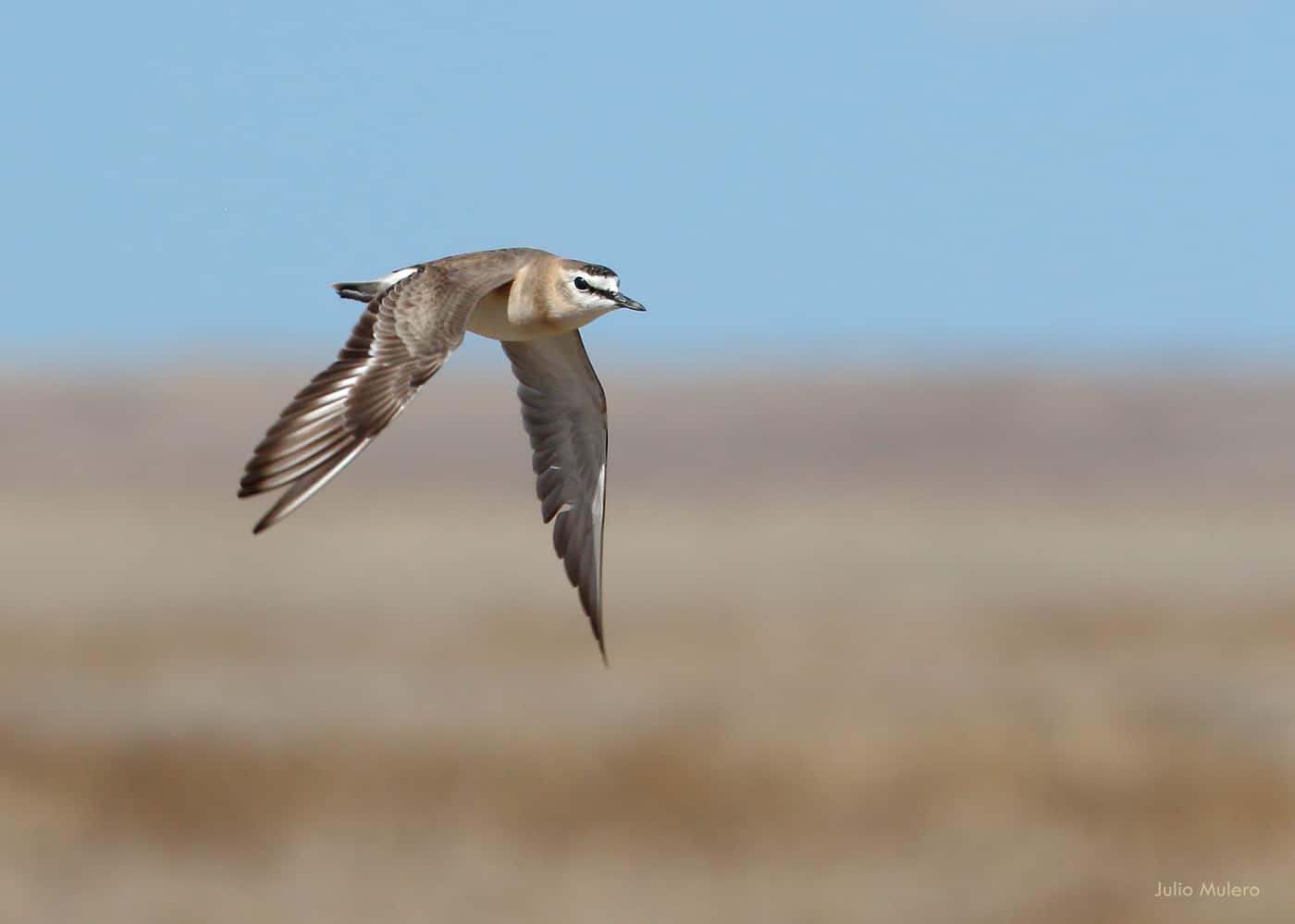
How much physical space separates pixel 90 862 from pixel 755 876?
5685mm

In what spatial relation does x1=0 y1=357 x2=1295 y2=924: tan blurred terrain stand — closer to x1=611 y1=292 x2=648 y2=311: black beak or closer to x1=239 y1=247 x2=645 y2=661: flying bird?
x1=239 y1=247 x2=645 y2=661: flying bird

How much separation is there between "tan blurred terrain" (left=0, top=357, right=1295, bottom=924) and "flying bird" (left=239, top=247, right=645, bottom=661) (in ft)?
28.0

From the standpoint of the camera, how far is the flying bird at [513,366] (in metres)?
7.93

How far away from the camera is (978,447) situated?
9806 cm

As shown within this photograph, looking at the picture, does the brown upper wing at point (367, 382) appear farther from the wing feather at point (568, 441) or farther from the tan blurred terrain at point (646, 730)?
the tan blurred terrain at point (646, 730)

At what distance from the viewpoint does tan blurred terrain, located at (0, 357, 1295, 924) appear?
19.5m

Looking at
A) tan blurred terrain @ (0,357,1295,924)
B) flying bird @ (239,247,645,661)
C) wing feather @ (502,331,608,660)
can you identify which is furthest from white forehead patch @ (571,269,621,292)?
tan blurred terrain @ (0,357,1295,924)

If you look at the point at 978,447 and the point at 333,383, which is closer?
the point at 333,383

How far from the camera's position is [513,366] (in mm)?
11312

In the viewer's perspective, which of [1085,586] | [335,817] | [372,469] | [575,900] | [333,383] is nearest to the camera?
[333,383]

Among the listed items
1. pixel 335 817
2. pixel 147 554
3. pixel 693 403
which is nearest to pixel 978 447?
pixel 693 403

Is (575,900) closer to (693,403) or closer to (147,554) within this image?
(147,554)

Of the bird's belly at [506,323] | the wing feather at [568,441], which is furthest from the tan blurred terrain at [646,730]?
the bird's belly at [506,323]

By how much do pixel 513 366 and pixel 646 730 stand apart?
35.2ft
